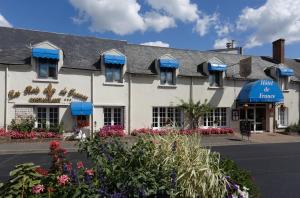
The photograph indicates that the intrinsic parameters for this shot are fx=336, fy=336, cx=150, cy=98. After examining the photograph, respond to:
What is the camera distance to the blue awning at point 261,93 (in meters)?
27.3

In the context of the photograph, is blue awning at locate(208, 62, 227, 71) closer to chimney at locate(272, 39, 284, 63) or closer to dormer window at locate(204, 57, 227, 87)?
dormer window at locate(204, 57, 227, 87)

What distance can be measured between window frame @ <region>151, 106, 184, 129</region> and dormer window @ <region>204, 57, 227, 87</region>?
3908 millimetres

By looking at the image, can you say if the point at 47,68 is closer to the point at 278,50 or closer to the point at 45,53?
the point at 45,53

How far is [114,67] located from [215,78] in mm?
9085

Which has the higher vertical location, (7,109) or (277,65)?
(277,65)

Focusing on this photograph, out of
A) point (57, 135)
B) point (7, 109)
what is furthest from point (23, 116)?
point (57, 135)

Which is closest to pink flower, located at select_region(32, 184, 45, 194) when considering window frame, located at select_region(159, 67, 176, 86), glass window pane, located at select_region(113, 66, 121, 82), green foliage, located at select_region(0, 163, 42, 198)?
green foliage, located at select_region(0, 163, 42, 198)

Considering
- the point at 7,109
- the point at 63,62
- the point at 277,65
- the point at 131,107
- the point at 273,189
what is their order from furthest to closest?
the point at 277,65 < the point at 131,107 < the point at 63,62 < the point at 7,109 < the point at 273,189

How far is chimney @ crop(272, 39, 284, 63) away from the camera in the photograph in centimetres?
3328

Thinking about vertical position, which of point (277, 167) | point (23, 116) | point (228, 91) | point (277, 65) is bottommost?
point (277, 167)

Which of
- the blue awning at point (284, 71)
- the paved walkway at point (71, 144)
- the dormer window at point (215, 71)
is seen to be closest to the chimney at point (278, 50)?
the blue awning at point (284, 71)

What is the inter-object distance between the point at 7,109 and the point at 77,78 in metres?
5.00

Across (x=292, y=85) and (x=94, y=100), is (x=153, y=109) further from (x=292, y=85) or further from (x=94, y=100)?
(x=292, y=85)

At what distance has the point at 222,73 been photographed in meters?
28.5
